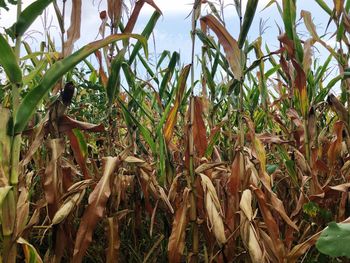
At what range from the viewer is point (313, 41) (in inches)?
67.9

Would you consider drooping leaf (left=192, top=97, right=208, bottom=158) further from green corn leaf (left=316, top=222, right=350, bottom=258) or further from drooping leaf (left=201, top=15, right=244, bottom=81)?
green corn leaf (left=316, top=222, right=350, bottom=258)

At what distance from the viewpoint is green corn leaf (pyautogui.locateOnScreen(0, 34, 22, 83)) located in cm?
100

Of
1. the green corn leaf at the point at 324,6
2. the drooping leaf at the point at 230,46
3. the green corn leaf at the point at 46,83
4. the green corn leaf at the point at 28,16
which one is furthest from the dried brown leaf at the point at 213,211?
the green corn leaf at the point at 324,6

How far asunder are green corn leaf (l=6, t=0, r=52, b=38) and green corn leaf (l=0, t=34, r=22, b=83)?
0.09 metres

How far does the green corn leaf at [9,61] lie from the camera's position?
1.00 meters

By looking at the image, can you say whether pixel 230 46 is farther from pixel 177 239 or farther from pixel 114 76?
pixel 177 239

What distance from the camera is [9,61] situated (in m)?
1.03

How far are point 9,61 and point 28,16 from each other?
124mm

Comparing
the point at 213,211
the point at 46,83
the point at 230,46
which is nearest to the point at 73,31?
the point at 46,83

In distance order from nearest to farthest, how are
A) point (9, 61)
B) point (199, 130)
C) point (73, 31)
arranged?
1. point (9, 61)
2. point (73, 31)
3. point (199, 130)

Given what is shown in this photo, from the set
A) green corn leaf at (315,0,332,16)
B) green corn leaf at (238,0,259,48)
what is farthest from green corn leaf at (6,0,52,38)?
green corn leaf at (315,0,332,16)

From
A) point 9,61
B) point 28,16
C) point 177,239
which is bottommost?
point 177,239

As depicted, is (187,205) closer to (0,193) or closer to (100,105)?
(0,193)

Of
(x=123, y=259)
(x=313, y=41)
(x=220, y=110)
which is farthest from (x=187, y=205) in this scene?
(x=220, y=110)
